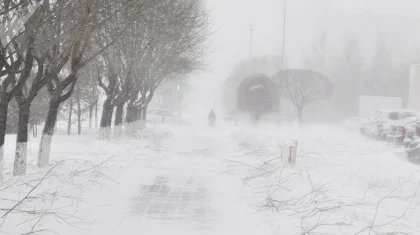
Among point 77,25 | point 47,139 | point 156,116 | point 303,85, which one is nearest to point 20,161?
point 47,139

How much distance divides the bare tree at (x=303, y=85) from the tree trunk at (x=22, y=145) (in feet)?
109

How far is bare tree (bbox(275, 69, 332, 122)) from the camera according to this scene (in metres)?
42.5

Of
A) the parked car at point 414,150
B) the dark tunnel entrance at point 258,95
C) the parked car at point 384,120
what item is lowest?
the parked car at point 414,150

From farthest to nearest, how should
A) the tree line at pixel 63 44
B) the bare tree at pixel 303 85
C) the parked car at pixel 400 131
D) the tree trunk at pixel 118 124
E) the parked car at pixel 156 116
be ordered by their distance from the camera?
the parked car at pixel 156 116 → the bare tree at pixel 303 85 → the tree trunk at pixel 118 124 → the parked car at pixel 400 131 → the tree line at pixel 63 44

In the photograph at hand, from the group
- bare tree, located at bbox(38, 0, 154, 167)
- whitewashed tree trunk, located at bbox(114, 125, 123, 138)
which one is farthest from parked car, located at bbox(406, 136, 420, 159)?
whitewashed tree trunk, located at bbox(114, 125, 123, 138)

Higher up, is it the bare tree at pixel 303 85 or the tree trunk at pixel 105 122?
the bare tree at pixel 303 85

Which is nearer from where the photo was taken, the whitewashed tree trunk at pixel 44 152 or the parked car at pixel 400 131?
the whitewashed tree trunk at pixel 44 152

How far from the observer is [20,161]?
1023cm

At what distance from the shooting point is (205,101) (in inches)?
7781

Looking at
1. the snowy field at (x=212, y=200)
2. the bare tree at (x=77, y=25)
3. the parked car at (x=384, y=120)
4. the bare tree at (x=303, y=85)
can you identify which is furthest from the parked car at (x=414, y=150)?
the bare tree at (x=303, y=85)

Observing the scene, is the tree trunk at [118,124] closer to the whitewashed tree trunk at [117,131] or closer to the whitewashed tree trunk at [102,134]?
the whitewashed tree trunk at [117,131]

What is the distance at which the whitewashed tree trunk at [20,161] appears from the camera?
10180 mm

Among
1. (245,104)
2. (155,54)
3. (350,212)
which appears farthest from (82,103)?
(350,212)

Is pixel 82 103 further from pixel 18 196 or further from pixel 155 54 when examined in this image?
pixel 18 196
